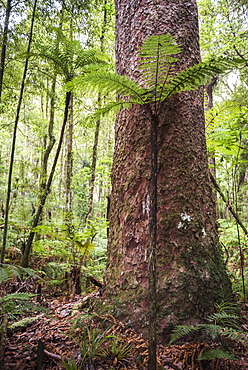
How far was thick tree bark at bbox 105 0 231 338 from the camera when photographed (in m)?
1.69

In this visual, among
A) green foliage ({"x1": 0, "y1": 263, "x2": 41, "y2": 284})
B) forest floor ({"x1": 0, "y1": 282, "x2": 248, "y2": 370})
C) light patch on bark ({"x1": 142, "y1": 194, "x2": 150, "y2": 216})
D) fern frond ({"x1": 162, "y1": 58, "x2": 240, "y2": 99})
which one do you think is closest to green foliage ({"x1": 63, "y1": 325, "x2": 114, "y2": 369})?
forest floor ({"x1": 0, "y1": 282, "x2": 248, "y2": 370})

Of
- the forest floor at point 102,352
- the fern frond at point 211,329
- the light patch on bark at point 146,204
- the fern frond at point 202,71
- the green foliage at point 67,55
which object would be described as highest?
the green foliage at point 67,55

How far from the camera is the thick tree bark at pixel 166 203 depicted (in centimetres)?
169

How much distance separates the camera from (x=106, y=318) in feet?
5.73

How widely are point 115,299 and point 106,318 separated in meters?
0.14

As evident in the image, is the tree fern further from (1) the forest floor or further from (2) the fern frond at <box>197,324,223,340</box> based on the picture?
(1) the forest floor

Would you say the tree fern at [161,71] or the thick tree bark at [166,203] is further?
the thick tree bark at [166,203]

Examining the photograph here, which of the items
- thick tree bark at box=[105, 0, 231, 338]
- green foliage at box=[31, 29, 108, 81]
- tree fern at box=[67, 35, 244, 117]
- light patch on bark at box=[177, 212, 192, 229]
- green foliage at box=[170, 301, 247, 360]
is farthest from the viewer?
green foliage at box=[31, 29, 108, 81]

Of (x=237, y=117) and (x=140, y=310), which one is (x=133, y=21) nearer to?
(x=237, y=117)

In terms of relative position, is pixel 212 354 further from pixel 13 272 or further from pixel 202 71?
pixel 202 71

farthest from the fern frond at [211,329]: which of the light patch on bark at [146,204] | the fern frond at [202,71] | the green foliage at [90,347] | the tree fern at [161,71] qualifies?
the fern frond at [202,71]

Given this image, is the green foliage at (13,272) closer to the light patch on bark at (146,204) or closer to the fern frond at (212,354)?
the light patch on bark at (146,204)

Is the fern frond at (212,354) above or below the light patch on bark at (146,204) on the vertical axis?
below

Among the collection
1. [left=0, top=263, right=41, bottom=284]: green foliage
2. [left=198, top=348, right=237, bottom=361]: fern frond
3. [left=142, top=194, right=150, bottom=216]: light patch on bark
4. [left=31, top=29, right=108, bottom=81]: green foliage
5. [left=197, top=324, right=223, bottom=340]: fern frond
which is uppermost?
[left=31, top=29, right=108, bottom=81]: green foliage
